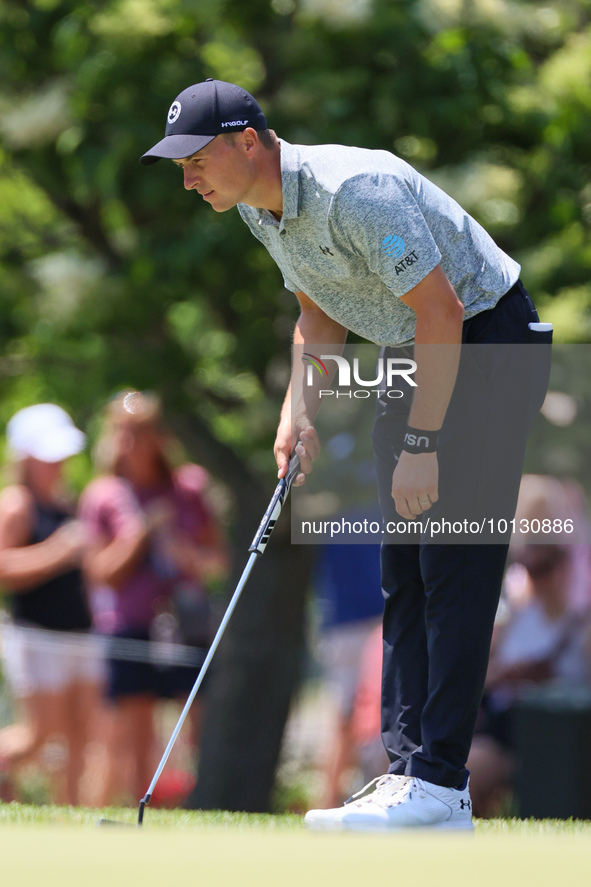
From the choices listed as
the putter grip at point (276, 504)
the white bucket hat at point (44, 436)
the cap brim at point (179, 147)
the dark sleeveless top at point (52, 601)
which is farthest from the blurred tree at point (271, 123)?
the cap brim at point (179, 147)

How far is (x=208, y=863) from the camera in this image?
7.71 feet

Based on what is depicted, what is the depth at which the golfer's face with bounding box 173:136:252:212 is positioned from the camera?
3.27 metres

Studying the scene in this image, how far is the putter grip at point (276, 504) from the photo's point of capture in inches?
145

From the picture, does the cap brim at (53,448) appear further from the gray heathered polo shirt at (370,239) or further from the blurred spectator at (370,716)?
the gray heathered polo shirt at (370,239)

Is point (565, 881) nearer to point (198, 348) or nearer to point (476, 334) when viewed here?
point (476, 334)

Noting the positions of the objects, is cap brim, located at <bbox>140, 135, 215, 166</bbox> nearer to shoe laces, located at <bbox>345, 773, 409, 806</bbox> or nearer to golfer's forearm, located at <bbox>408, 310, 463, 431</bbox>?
golfer's forearm, located at <bbox>408, 310, 463, 431</bbox>

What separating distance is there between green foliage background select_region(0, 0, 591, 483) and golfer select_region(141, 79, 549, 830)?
2.89 m

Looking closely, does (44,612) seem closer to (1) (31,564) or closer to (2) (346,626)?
(1) (31,564)

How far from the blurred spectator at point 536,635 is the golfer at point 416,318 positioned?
292 centimetres

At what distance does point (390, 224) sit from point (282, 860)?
1523 mm

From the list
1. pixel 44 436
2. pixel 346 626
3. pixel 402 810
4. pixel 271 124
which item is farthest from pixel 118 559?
pixel 402 810

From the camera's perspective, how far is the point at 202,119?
3246 mm

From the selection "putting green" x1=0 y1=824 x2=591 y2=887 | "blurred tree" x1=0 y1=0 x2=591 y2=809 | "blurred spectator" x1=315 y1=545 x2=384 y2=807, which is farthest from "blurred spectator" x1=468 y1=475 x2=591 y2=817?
"putting green" x1=0 y1=824 x2=591 y2=887

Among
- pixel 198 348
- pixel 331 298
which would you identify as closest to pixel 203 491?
pixel 198 348
